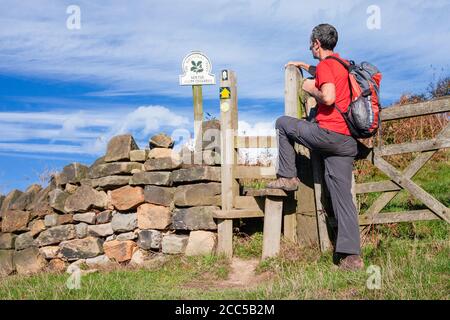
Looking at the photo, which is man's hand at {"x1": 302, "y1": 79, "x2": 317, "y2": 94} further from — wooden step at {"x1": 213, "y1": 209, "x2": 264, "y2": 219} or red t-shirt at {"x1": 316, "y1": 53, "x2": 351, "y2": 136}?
wooden step at {"x1": 213, "y1": 209, "x2": 264, "y2": 219}

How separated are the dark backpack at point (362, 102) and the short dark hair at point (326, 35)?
0.67 feet

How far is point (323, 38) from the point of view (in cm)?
670

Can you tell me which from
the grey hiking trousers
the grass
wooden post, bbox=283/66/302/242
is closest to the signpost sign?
wooden post, bbox=283/66/302/242

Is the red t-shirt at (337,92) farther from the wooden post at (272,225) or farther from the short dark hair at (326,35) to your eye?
the wooden post at (272,225)

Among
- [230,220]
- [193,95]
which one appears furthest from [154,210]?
[193,95]

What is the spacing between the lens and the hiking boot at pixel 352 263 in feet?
21.4

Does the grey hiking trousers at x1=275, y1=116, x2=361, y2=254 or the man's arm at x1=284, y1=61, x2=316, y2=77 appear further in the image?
the man's arm at x1=284, y1=61, x2=316, y2=77

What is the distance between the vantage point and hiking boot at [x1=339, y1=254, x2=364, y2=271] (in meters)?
6.52

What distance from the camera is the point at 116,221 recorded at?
362 inches

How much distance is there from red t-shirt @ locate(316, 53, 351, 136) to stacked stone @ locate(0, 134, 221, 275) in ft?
7.65

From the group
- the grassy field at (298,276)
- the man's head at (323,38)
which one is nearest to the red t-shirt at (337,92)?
the man's head at (323,38)

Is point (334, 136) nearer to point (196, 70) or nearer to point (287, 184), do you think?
point (287, 184)

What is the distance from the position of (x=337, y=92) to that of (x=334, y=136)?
506mm
